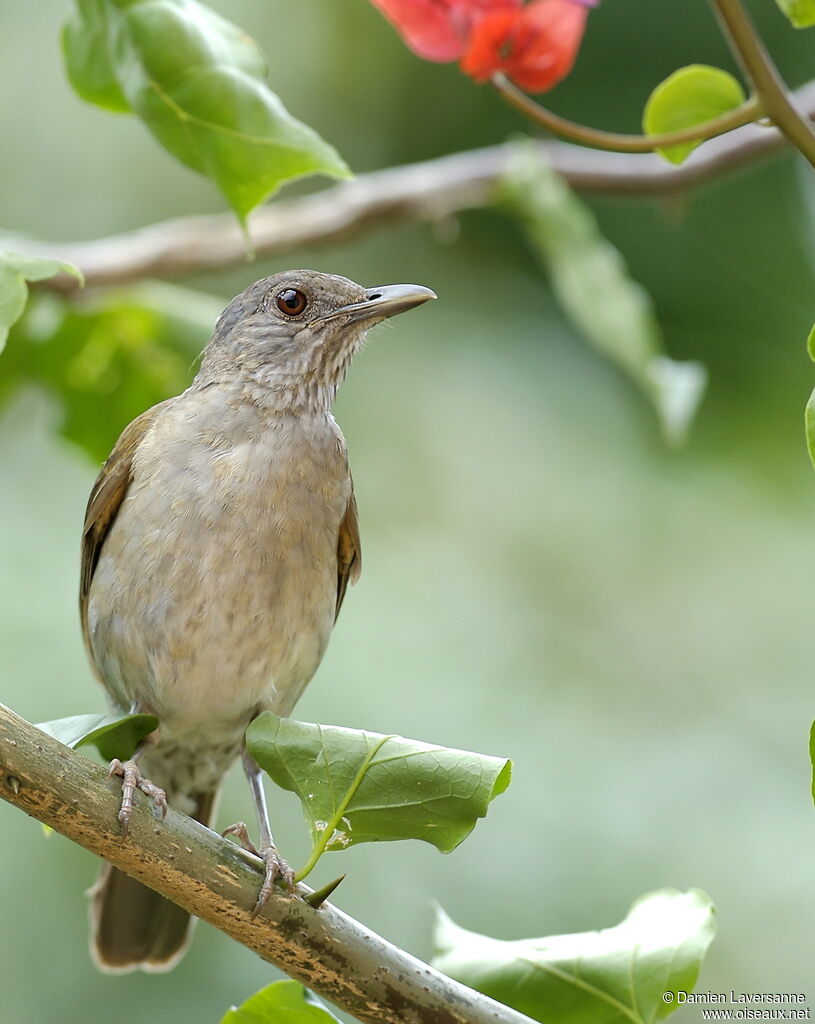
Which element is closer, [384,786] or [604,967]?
[384,786]

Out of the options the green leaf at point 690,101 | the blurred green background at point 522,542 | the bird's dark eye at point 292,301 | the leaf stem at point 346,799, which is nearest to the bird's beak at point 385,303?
the bird's dark eye at point 292,301

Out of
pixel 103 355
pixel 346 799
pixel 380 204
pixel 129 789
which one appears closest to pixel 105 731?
pixel 129 789

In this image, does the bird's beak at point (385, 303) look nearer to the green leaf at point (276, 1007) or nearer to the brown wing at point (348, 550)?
the brown wing at point (348, 550)

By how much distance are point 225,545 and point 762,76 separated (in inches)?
70.2

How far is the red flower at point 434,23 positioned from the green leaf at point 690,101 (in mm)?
535

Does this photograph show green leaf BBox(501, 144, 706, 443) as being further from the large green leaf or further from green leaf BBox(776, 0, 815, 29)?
green leaf BBox(776, 0, 815, 29)

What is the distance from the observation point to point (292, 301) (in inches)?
145

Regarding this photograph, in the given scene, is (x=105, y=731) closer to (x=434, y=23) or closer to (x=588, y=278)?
(x=434, y=23)

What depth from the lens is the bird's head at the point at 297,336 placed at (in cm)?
359

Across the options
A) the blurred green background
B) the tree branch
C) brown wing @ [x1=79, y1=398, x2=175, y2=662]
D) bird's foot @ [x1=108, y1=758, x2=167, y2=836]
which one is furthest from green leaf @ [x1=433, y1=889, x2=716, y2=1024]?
the blurred green background

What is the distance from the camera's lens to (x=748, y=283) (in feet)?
26.5

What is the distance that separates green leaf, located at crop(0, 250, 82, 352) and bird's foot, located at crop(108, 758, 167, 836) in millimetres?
752

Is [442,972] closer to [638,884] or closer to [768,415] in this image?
[638,884]

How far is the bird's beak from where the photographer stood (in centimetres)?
331
